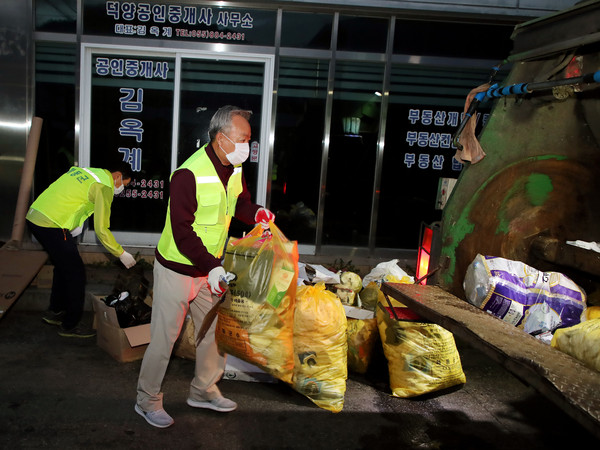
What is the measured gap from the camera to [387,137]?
666cm

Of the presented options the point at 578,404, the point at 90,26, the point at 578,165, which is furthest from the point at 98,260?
the point at 578,404

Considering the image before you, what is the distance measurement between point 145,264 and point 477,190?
427 cm

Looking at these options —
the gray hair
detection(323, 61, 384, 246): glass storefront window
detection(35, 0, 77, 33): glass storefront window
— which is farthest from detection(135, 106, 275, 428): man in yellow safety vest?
detection(35, 0, 77, 33): glass storefront window

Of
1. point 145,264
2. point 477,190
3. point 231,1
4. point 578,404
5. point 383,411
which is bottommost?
point 383,411

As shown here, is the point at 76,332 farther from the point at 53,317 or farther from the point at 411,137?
the point at 411,137

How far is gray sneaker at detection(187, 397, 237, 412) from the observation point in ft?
11.1

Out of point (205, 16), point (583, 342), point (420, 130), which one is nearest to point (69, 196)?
point (205, 16)

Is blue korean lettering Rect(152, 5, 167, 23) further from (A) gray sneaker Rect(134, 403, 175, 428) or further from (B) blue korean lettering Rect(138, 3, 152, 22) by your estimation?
(A) gray sneaker Rect(134, 403, 175, 428)

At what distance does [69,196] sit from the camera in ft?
14.5

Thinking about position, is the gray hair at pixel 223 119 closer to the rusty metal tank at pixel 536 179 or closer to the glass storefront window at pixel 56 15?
the rusty metal tank at pixel 536 179

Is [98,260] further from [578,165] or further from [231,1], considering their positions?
[578,165]

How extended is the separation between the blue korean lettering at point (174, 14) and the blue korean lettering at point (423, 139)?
330 centimetres

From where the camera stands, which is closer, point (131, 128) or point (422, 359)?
point (422, 359)

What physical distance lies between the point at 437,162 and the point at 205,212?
4.41 m
